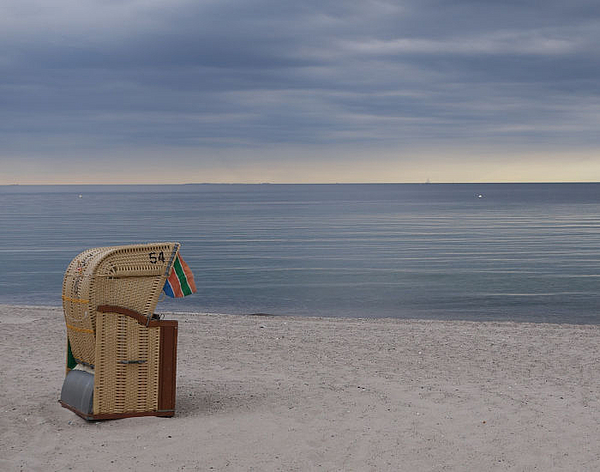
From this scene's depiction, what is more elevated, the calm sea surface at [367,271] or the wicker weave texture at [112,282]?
the wicker weave texture at [112,282]

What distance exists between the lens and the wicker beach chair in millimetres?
7527

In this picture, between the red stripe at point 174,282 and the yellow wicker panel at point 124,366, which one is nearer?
the yellow wicker panel at point 124,366

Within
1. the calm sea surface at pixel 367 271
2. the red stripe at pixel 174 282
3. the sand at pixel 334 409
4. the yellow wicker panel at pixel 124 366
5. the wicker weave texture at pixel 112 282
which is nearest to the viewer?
the sand at pixel 334 409

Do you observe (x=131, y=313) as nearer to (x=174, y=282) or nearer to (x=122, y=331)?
(x=122, y=331)

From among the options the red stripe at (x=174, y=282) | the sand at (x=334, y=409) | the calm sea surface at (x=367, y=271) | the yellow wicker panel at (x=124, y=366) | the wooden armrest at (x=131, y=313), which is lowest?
the calm sea surface at (x=367, y=271)

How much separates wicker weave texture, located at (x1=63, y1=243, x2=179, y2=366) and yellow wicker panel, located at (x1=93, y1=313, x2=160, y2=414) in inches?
6.4

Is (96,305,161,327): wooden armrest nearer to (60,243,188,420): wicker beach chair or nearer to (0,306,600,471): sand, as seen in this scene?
(60,243,188,420): wicker beach chair

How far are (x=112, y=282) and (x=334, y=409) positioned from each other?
9.57 feet

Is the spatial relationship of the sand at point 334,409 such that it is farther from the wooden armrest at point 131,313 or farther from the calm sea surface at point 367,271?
the calm sea surface at point 367,271

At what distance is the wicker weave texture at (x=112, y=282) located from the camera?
24.5 feet

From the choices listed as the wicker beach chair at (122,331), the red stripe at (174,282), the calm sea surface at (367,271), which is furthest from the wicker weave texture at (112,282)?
the calm sea surface at (367,271)

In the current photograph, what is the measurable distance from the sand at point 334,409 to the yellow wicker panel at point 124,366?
0.21 metres

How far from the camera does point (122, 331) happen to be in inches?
301

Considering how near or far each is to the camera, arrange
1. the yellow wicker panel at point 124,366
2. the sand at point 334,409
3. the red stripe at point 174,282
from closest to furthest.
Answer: the sand at point 334,409 < the yellow wicker panel at point 124,366 < the red stripe at point 174,282
